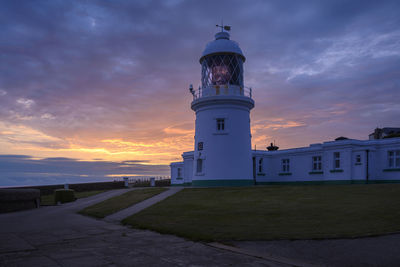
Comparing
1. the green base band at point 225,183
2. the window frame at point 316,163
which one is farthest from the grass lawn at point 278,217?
the window frame at point 316,163

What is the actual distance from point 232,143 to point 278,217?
46.2 ft

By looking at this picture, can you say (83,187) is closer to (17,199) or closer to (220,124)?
(17,199)

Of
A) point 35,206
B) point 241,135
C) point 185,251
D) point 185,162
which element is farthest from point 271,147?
point 185,251

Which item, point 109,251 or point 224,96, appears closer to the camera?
point 109,251

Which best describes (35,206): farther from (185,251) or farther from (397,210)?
(397,210)

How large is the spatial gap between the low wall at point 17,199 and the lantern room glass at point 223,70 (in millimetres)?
14645

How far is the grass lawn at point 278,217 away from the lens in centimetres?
866

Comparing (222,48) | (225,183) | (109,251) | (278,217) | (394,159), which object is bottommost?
(109,251)

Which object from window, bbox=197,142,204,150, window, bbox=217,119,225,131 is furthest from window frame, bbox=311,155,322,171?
window, bbox=197,142,204,150

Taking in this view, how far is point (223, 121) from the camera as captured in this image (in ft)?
83.3

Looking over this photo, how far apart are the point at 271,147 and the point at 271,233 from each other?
95.4 feet

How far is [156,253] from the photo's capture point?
701cm

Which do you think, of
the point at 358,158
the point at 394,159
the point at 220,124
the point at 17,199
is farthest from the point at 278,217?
the point at 394,159

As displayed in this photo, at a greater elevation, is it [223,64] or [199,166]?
[223,64]
